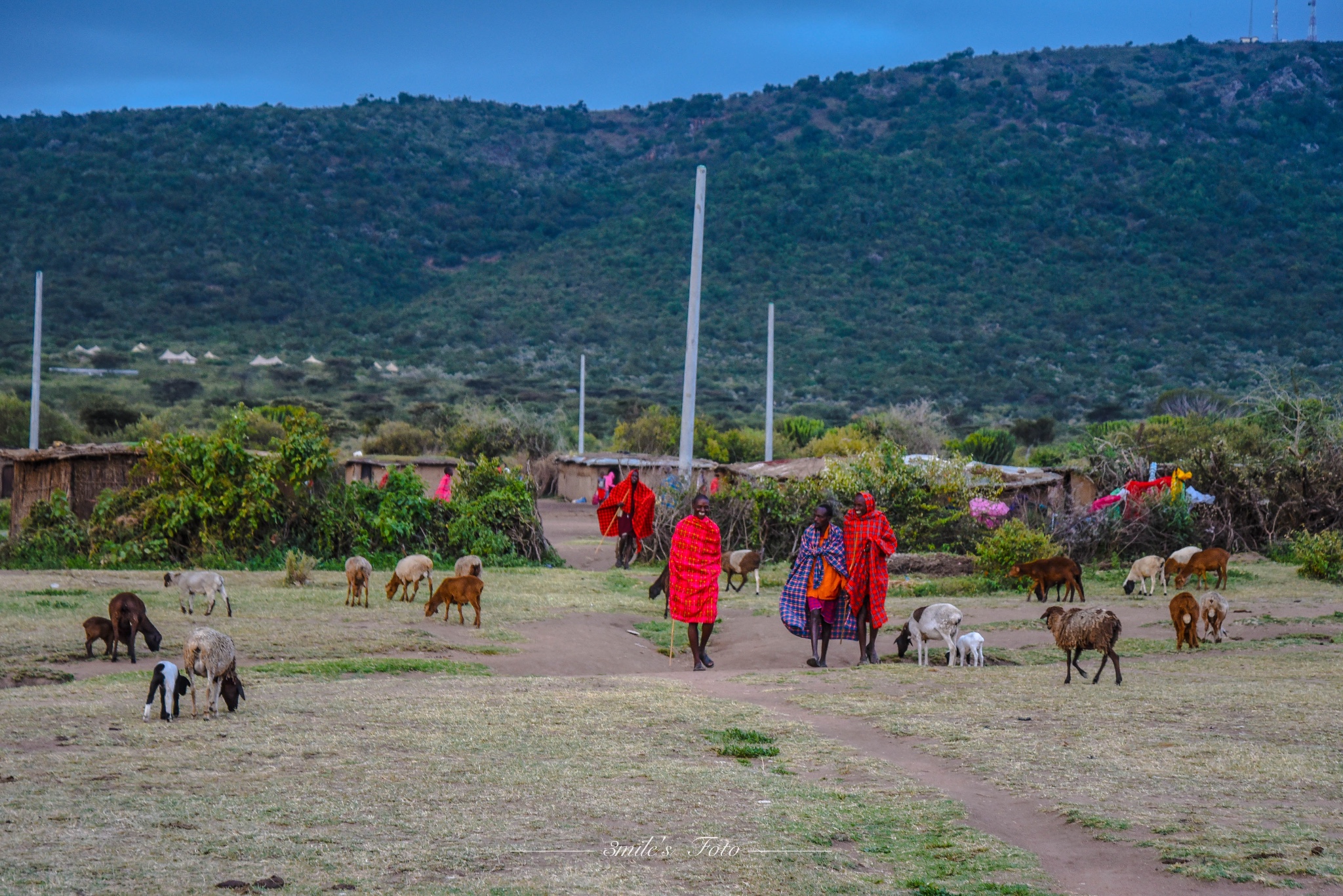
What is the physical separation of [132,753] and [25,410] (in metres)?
38.3

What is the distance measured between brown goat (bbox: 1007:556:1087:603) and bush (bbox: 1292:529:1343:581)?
395cm

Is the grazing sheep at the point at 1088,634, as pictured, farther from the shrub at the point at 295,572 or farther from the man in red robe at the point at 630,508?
the shrub at the point at 295,572

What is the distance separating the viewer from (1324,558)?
59.6 feet

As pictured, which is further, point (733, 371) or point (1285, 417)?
point (733, 371)

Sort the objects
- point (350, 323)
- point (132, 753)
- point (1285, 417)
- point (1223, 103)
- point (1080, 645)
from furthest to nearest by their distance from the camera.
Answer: point (1223, 103) → point (350, 323) → point (1285, 417) → point (1080, 645) → point (132, 753)

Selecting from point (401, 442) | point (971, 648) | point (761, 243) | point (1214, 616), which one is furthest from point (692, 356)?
point (761, 243)

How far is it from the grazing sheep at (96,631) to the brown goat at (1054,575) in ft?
35.7

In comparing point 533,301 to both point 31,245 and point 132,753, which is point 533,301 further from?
point 132,753

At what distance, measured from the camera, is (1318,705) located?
358 inches

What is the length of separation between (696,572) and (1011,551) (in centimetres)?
779

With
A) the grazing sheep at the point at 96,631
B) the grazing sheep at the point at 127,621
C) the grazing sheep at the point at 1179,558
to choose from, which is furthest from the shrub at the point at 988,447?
the grazing sheep at the point at 96,631

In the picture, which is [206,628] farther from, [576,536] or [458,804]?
[576,536]

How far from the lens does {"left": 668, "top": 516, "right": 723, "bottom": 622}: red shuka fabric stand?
1209cm

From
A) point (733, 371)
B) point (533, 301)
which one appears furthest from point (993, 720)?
point (533, 301)
